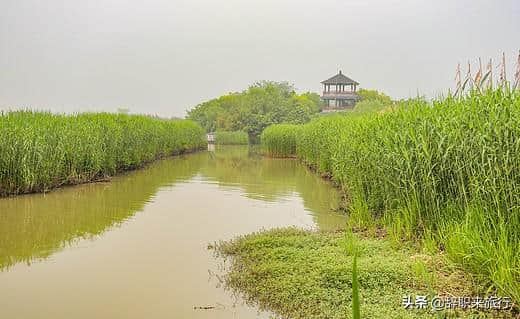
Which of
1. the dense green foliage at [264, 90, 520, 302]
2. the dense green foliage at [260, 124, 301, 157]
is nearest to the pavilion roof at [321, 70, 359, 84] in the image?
the dense green foliage at [260, 124, 301, 157]

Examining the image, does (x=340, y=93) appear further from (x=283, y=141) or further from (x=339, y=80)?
(x=283, y=141)

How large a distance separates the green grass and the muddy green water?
0.25 m

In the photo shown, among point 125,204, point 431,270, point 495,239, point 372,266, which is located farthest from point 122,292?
point 125,204

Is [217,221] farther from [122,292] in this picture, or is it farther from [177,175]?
[177,175]

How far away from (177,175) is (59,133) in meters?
4.43

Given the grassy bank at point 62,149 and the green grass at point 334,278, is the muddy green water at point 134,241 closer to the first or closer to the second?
the green grass at point 334,278

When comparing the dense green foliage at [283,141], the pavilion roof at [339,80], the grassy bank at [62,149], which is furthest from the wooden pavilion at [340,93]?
the grassy bank at [62,149]

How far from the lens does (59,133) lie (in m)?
10.1

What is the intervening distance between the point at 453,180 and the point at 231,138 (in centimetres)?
3547

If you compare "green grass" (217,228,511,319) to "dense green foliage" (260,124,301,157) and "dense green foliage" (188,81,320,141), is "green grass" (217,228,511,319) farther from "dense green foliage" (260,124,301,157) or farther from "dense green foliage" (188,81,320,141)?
"dense green foliage" (188,81,320,141)

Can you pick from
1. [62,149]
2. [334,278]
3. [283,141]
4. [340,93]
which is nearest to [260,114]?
[340,93]

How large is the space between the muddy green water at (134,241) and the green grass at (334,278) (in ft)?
0.83

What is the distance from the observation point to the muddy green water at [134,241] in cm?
379

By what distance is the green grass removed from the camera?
3.40 metres
